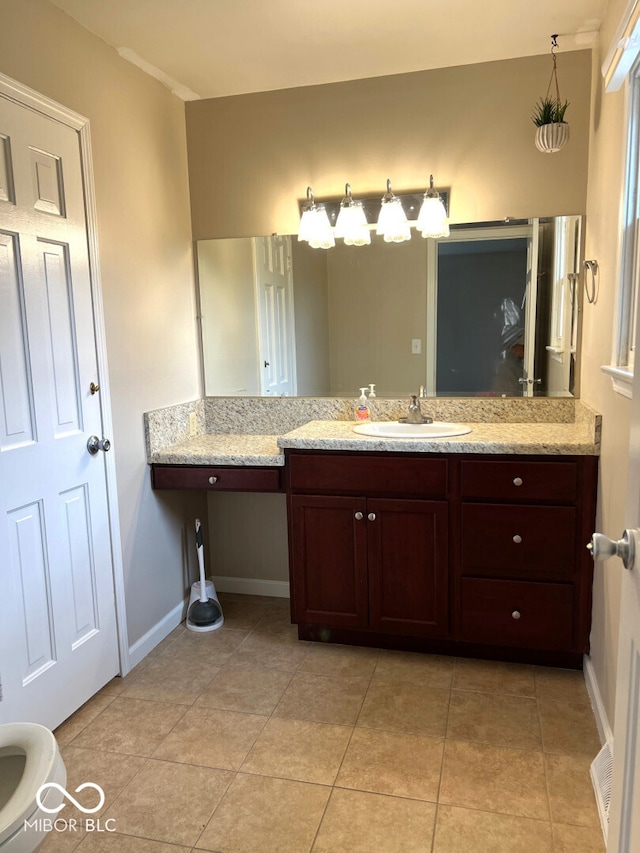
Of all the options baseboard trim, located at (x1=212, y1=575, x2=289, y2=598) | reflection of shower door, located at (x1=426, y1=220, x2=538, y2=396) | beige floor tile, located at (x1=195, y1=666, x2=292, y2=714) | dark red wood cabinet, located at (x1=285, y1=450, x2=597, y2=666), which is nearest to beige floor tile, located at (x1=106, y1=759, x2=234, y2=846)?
beige floor tile, located at (x1=195, y1=666, x2=292, y2=714)

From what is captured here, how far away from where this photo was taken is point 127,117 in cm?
237

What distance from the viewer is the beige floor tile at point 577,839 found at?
1.53 meters

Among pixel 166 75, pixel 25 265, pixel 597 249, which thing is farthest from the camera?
pixel 166 75

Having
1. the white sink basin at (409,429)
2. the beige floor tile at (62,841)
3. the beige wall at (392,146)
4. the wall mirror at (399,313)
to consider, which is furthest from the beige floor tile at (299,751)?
the beige wall at (392,146)

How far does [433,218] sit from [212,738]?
215cm

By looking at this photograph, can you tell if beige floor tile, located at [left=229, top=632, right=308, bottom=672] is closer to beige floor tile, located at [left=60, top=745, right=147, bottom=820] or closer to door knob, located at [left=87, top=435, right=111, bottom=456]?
beige floor tile, located at [left=60, top=745, right=147, bottom=820]

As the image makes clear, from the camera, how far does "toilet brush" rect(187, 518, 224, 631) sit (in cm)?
275

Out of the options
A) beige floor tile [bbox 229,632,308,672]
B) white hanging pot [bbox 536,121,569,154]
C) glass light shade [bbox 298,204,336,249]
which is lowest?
beige floor tile [bbox 229,632,308,672]

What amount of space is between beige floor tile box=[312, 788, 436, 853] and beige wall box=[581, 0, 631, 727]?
0.66 m

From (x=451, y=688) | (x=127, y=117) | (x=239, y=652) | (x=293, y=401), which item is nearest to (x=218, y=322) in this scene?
(x=293, y=401)

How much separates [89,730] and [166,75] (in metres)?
2.52

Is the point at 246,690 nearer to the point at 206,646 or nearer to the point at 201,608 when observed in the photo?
the point at 206,646

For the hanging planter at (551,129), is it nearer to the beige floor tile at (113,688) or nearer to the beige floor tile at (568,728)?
the beige floor tile at (568,728)

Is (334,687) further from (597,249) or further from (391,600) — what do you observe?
(597,249)
